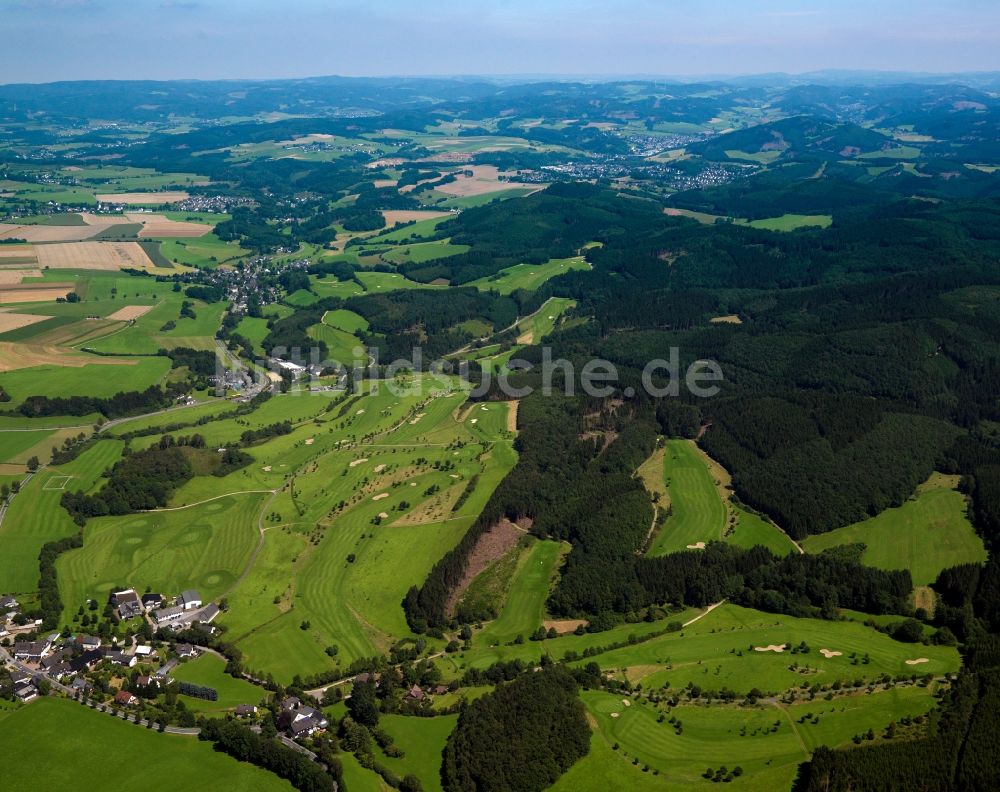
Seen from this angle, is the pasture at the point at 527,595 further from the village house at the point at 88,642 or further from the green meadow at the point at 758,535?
the village house at the point at 88,642

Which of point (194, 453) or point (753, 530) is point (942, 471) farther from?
point (194, 453)

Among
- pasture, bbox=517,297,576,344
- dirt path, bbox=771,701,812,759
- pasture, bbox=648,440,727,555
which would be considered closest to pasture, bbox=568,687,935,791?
dirt path, bbox=771,701,812,759

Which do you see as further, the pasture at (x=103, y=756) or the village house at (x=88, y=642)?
the village house at (x=88, y=642)

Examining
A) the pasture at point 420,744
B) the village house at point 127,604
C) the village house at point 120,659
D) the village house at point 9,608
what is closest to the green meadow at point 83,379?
the village house at point 9,608

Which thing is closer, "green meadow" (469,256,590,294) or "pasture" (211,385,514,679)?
"pasture" (211,385,514,679)

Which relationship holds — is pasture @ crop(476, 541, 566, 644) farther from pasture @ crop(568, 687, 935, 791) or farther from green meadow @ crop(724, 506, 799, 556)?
green meadow @ crop(724, 506, 799, 556)

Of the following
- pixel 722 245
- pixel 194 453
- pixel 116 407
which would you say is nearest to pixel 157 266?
pixel 116 407
